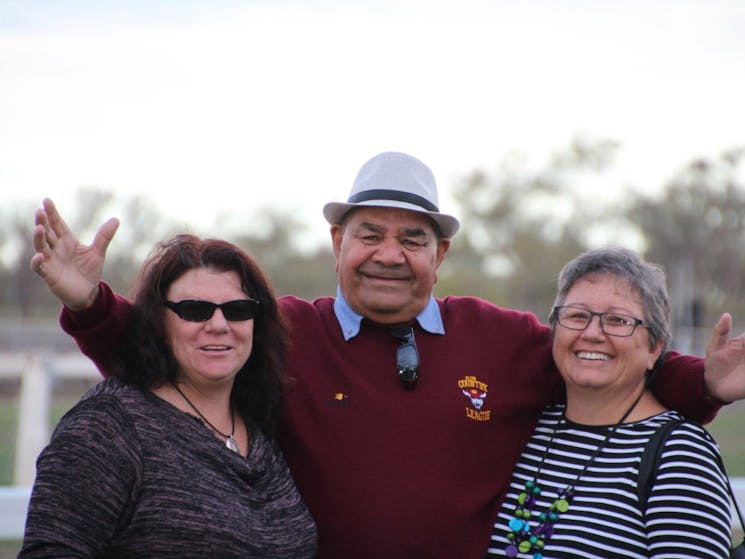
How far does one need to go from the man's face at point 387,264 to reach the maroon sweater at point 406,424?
118mm

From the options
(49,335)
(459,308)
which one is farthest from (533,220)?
(459,308)

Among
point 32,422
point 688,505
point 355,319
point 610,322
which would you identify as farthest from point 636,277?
point 32,422

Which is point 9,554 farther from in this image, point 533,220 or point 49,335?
point 533,220

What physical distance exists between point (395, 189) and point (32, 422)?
6.39 m

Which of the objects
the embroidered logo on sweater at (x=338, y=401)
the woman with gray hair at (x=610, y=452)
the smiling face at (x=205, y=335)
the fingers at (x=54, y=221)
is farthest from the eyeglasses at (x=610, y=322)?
the fingers at (x=54, y=221)

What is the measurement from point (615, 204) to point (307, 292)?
15.8 m

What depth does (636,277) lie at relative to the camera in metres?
3.48

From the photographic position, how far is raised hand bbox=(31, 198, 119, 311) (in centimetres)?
301

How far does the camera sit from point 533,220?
44281 millimetres

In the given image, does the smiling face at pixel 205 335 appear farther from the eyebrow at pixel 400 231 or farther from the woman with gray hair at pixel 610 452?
the woman with gray hair at pixel 610 452

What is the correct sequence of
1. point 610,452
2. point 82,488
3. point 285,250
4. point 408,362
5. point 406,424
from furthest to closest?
point 285,250, point 408,362, point 406,424, point 610,452, point 82,488

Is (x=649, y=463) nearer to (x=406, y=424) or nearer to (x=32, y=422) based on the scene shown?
(x=406, y=424)

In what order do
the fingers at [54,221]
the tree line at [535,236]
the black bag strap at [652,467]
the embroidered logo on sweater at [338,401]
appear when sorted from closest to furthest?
the fingers at [54,221]
the black bag strap at [652,467]
the embroidered logo on sweater at [338,401]
the tree line at [535,236]

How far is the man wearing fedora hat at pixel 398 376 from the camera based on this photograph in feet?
11.2
